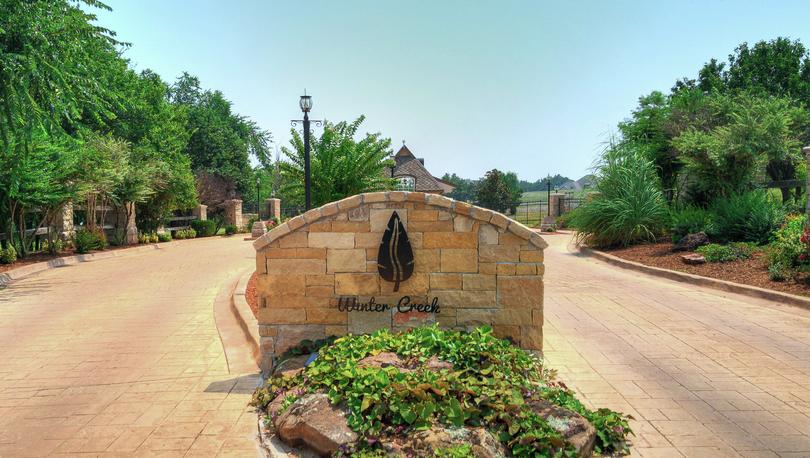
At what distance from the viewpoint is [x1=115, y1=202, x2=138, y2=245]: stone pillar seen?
22.0m

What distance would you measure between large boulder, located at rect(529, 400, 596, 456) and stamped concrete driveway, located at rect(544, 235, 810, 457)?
0.40m

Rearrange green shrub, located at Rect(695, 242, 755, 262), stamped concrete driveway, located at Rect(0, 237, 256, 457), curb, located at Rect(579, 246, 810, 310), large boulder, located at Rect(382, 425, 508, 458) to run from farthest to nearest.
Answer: green shrub, located at Rect(695, 242, 755, 262)
curb, located at Rect(579, 246, 810, 310)
stamped concrete driveway, located at Rect(0, 237, 256, 457)
large boulder, located at Rect(382, 425, 508, 458)

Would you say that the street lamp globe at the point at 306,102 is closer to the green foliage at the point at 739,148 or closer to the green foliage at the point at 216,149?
the green foliage at the point at 739,148

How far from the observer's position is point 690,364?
6.11 meters

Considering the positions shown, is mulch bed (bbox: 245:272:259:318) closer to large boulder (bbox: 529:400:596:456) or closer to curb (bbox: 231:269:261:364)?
curb (bbox: 231:269:261:364)

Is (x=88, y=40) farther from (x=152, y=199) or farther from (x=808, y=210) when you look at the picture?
(x=808, y=210)

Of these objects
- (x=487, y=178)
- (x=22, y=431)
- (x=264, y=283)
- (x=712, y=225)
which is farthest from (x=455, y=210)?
(x=487, y=178)

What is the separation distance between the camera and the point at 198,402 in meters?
5.26

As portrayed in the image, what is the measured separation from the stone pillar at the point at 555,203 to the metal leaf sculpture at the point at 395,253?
26.6 metres

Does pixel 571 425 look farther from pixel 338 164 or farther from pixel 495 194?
pixel 495 194

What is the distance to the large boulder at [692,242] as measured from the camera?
13.9 meters

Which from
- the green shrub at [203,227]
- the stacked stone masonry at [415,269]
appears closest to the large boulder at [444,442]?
the stacked stone masonry at [415,269]

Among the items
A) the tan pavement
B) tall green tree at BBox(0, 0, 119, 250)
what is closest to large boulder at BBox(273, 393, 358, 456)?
the tan pavement

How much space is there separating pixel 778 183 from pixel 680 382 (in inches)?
596
